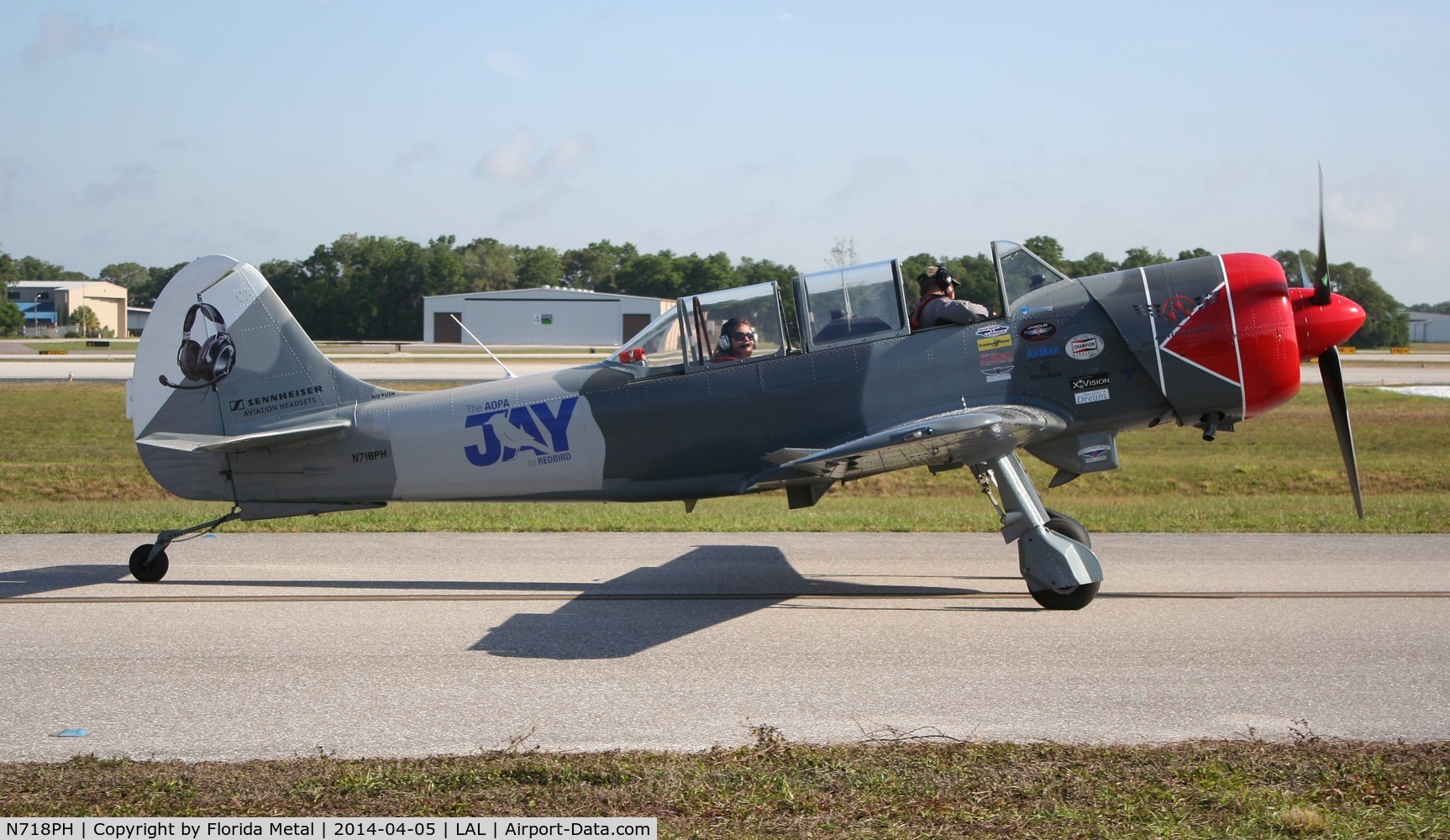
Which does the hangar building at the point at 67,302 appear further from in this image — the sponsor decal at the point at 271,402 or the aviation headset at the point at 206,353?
the sponsor decal at the point at 271,402

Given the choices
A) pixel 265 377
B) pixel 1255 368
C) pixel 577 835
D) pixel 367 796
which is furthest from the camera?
pixel 265 377

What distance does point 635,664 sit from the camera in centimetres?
736

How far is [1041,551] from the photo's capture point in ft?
28.6

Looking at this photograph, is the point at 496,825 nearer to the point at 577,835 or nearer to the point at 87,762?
the point at 577,835

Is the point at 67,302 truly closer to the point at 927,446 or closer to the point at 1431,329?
the point at 927,446

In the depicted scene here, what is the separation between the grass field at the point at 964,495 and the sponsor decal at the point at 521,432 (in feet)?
12.2

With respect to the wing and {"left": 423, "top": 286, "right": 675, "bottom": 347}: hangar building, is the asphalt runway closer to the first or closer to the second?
the wing

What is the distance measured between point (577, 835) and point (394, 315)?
99.1m

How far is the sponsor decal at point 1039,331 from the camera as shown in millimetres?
9320

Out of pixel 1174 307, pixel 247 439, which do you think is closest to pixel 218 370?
pixel 247 439

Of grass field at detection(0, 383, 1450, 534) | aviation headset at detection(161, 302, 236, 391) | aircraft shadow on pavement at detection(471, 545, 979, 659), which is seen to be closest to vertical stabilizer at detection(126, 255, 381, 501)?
aviation headset at detection(161, 302, 236, 391)

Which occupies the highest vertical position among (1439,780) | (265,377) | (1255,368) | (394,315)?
(394,315)

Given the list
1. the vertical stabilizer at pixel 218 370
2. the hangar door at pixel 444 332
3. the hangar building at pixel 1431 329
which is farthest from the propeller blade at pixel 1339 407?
the hangar building at pixel 1431 329

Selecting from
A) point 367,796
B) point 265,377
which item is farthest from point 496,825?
point 265,377
